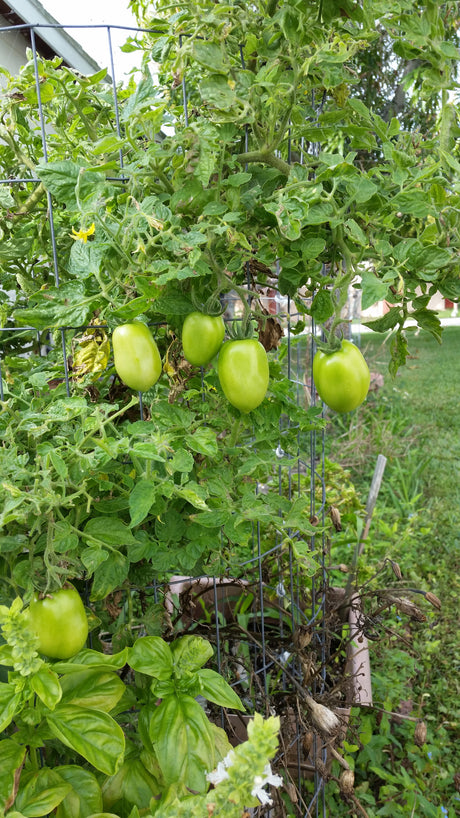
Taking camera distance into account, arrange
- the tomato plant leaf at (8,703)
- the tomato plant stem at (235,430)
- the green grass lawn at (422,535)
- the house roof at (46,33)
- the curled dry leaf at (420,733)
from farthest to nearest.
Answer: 1. the house roof at (46,33)
2. the green grass lawn at (422,535)
3. the curled dry leaf at (420,733)
4. the tomato plant stem at (235,430)
5. the tomato plant leaf at (8,703)

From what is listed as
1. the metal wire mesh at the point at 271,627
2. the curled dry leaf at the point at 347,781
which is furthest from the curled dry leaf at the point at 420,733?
the curled dry leaf at the point at 347,781

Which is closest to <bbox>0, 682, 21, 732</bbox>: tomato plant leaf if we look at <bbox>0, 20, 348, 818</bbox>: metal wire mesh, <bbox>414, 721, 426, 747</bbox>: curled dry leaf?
<bbox>0, 20, 348, 818</bbox>: metal wire mesh

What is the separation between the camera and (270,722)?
637 millimetres

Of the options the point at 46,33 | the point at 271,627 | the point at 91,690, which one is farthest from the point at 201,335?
the point at 46,33

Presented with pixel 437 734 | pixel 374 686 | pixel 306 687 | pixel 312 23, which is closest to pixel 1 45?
pixel 312 23

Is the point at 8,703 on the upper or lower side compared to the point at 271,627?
upper

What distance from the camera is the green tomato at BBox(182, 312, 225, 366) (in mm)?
901

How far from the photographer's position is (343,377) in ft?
2.99

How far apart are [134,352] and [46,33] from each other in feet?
7.31

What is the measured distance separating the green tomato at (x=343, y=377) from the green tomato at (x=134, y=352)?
0.85 ft

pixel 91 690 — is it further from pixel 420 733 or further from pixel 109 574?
pixel 420 733

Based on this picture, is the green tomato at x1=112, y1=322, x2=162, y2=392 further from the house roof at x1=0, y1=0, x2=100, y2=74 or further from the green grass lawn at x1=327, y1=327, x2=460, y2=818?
the house roof at x1=0, y1=0, x2=100, y2=74

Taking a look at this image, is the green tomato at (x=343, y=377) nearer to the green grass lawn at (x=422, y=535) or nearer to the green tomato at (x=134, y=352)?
the green grass lawn at (x=422, y=535)

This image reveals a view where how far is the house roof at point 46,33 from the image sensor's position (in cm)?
244
